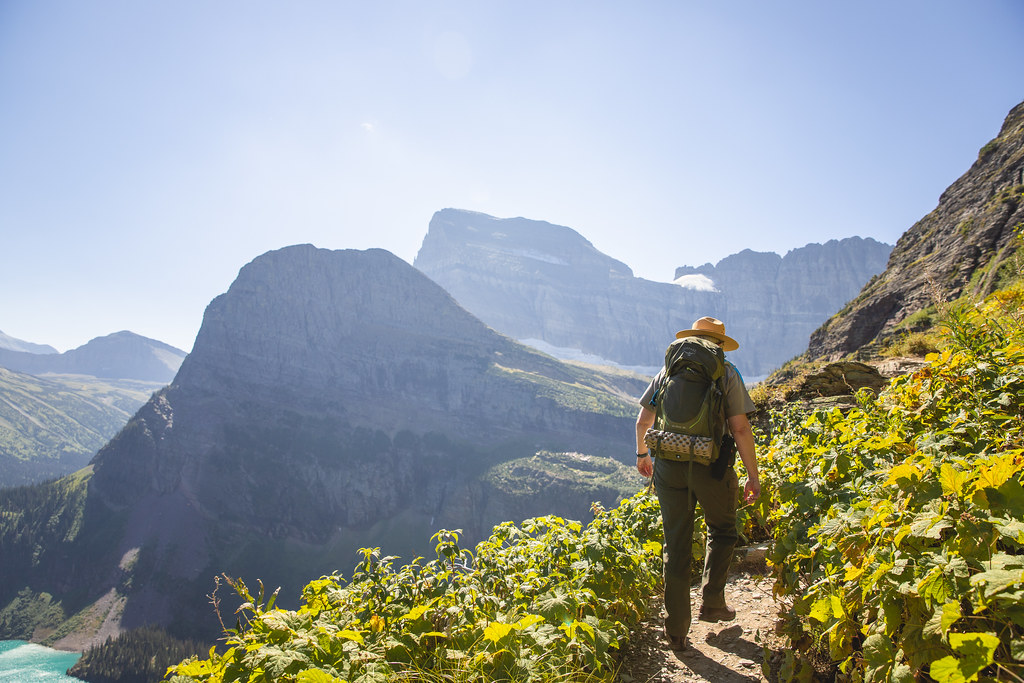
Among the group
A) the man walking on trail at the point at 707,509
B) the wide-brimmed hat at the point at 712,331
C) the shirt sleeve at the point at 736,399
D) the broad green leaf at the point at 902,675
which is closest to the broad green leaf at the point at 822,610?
the broad green leaf at the point at 902,675

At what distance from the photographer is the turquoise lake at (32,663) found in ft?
362

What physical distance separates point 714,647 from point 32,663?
189m

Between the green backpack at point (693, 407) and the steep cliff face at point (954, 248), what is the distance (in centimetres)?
A: 1593

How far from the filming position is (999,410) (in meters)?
3.32

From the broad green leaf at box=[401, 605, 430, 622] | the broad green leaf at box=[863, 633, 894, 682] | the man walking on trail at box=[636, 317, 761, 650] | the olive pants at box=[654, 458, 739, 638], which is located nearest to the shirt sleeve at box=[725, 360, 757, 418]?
the man walking on trail at box=[636, 317, 761, 650]

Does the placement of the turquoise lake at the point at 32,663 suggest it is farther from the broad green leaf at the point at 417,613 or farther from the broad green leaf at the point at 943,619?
the broad green leaf at the point at 943,619

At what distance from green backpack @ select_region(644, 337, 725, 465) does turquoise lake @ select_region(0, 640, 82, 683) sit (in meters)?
158

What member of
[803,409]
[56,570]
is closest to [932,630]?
[803,409]

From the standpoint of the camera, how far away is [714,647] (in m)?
4.03

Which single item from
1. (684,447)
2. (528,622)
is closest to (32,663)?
(528,622)

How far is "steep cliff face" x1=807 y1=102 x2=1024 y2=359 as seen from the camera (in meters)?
20.5

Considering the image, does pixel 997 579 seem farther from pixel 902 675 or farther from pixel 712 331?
pixel 712 331

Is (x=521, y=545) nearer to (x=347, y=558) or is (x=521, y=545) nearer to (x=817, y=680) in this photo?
(x=817, y=680)

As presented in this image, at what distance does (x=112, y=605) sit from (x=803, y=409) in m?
207
